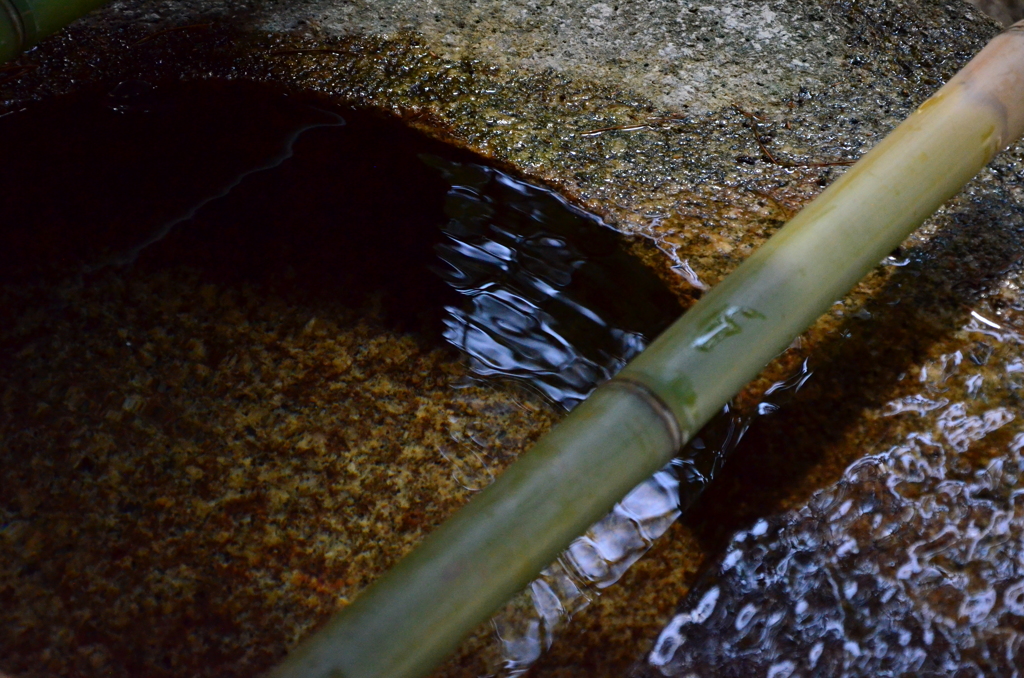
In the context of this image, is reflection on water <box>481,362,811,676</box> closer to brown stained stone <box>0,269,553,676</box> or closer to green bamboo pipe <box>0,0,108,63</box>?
brown stained stone <box>0,269,553,676</box>

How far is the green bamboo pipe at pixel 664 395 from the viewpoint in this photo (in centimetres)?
114

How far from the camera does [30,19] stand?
1907 mm

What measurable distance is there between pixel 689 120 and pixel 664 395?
125 centimetres

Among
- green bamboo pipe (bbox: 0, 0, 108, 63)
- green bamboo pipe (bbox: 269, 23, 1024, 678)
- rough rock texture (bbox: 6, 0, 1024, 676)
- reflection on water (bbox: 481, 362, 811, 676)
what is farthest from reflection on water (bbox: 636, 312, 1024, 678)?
green bamboo pipe (bbox: 0, 0, 108, 63)

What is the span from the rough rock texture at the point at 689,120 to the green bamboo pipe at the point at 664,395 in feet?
1.20

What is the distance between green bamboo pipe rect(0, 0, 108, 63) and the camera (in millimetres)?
1860

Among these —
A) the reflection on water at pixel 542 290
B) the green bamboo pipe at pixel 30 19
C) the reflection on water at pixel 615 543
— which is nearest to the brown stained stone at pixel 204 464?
the reflection on water at pixel 542 290

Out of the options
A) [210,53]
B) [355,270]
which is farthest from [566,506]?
[210,53]

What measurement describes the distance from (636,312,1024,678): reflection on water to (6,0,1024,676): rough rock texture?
0.05 metres

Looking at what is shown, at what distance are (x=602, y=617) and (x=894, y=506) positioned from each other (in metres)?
0.65

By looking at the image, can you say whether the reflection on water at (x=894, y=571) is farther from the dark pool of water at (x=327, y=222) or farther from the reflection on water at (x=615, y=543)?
the dark pool of water at (x=327, y=222)

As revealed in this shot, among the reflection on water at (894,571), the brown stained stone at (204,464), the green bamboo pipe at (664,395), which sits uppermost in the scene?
the green bamboo pipe at (664,395)

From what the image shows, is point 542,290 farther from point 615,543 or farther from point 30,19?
point 30,19

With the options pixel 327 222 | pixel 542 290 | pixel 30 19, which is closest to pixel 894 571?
pixel 542 290
